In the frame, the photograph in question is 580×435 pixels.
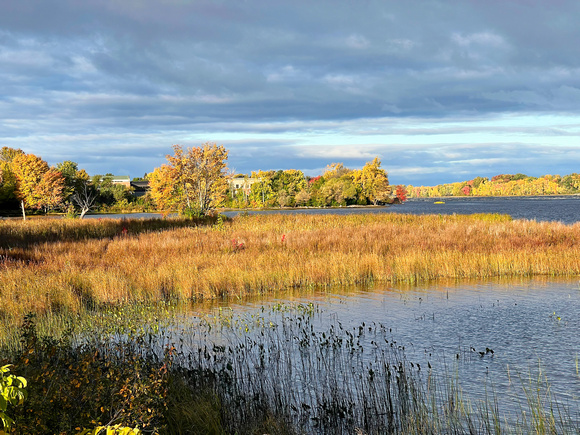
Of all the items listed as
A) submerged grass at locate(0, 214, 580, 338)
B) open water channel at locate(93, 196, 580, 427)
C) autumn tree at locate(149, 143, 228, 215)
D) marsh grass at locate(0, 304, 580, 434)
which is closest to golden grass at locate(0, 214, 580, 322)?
submerged grass at locate(0, 214, 580, 338)

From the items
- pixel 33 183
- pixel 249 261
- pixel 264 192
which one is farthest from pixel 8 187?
pixel 249 261

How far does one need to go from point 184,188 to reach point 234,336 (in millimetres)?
41107

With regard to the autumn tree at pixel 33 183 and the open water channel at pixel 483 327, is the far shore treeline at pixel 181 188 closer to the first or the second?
the autumn tree at pixel 33 183

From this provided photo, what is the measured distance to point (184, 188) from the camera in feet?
161

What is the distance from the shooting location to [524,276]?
53.4ft

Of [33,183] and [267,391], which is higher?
[33,183]

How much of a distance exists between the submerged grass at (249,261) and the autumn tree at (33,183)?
48.5 m

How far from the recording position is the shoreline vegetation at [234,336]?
184 inches

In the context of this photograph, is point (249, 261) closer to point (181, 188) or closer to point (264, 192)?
point (181, 188)

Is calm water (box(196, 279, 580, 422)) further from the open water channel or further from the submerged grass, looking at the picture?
the submerged grass

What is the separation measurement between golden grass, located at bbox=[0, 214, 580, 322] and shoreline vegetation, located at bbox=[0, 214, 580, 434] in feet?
0.21

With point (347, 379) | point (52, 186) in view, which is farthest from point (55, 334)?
point (52, 186)

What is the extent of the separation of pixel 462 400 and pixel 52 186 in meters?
73.4

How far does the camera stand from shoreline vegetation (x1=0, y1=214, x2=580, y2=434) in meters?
4.68
